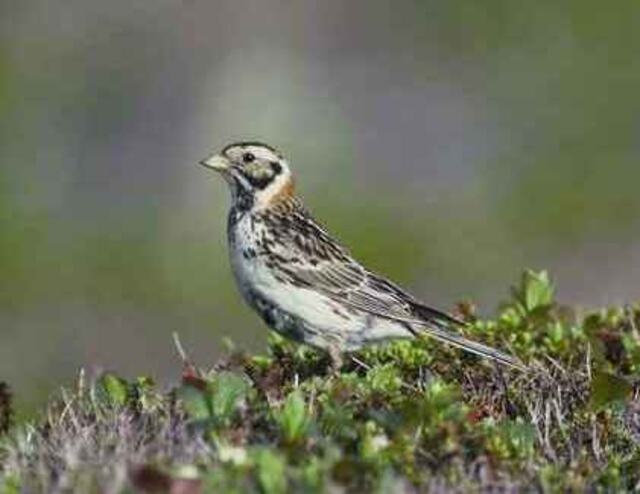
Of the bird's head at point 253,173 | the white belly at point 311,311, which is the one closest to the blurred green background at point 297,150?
the bird's head at point 253,173

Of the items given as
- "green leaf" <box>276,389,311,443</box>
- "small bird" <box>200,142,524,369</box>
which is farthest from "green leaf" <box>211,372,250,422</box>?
"small bird" <box>200,142,524,369</box>

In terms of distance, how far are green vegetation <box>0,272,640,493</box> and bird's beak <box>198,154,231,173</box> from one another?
6.13 feet

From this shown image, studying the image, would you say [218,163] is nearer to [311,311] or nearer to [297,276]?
[297,276]

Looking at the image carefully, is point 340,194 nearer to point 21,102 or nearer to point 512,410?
point 21,102

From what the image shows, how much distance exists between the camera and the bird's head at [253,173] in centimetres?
1347

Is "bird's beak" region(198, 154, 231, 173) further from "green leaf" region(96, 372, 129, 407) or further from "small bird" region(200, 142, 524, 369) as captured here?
"green leaf" region(96, 372, 129, 407)

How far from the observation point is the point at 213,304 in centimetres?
2731

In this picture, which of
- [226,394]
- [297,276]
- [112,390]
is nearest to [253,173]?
[297,276]

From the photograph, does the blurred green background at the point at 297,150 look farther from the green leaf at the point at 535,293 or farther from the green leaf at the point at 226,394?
the green leaf at the point at 226,394

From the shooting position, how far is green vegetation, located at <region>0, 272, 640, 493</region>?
8773mm

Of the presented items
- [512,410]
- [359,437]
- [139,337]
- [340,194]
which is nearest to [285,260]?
[512,410]

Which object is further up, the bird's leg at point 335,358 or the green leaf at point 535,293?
the green leaf at point 535,293

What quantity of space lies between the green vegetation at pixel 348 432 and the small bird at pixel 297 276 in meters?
1.10

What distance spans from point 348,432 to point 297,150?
70.5 ft
